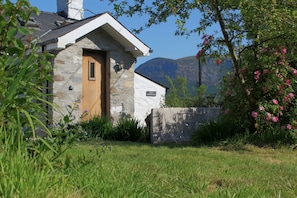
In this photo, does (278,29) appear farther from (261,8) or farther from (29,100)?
(29,100)

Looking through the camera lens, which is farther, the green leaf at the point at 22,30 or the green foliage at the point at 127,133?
the green foliage at the point at 127,133

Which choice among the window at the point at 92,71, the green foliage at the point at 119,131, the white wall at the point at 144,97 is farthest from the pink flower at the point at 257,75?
the white wall at the point at 144,97

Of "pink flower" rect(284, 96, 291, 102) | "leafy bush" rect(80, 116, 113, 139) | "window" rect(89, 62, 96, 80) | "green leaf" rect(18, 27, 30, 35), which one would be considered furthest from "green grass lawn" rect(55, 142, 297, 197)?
"window" rect(89, 62, 96, 80)

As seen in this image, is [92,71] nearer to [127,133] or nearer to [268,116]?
[127,133]

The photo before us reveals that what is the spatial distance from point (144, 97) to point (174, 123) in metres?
6.43

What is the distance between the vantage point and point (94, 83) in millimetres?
11836

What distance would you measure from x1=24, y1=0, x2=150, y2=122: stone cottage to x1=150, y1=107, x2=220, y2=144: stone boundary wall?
7.73ft

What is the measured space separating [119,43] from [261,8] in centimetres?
595

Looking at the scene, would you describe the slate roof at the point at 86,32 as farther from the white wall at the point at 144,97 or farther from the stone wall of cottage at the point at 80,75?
the white wall at the point at 144,97

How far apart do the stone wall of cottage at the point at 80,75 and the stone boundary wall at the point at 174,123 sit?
232 cm

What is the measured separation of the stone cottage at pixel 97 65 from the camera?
10.8 meters

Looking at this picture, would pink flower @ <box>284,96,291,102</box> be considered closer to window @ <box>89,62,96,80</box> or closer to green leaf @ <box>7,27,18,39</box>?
window @ <box>89,62,96,80</box>

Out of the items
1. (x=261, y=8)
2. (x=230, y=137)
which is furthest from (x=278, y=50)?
(x=230, y=137)

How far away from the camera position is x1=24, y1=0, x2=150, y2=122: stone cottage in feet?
35.3
